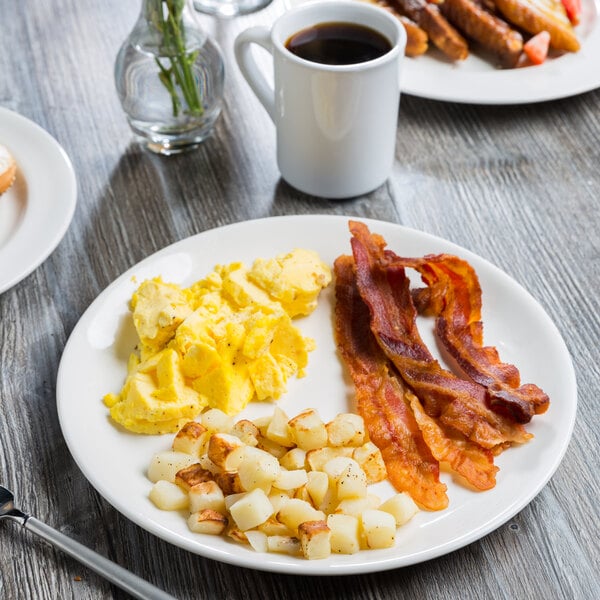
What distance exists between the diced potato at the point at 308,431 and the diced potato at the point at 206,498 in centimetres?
16

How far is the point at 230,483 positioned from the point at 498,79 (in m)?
1.41

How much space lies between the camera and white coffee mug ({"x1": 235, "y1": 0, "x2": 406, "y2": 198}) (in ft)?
6.20

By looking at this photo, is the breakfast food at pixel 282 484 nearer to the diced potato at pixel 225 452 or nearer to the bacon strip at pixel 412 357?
the diced potato at pixel 225 452

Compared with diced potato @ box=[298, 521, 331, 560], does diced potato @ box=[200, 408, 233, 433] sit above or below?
below

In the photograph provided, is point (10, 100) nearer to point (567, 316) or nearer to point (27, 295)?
point (27, 295)

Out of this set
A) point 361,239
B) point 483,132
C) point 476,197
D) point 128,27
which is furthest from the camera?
point 128,27

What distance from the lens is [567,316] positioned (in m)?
1.84

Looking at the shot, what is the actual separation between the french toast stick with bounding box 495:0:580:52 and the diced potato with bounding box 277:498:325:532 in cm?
160

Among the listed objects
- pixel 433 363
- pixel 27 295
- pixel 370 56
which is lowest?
pixel 27 295

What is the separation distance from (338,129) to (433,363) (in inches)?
24.8

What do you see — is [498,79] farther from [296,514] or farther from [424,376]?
[296,514]

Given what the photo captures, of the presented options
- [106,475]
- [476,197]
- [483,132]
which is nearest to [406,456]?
[106,475]

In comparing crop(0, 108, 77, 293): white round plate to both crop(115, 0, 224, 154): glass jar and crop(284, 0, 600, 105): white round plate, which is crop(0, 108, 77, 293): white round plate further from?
crop(284, 0, 600, 105): white round plate

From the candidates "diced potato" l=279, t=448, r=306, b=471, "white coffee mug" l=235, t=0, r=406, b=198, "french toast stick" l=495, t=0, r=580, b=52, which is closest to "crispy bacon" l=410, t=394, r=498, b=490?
"diced potato" l=279, t=448, r=306, b=471
